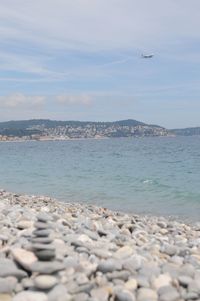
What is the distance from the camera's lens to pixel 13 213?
10.5m

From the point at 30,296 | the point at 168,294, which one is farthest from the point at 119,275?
the point at 30,296

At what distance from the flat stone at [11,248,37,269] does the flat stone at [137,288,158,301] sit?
1.35m

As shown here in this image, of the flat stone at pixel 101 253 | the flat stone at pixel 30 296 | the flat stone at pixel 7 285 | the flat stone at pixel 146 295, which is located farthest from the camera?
the flat stone at pixel 101 253

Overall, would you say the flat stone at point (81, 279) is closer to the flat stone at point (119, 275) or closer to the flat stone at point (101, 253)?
the flat stone at point (119, 275)

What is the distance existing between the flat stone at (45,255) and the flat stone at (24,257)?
0.20 ft

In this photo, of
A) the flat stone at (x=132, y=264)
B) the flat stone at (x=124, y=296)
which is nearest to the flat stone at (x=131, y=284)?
the flat stone at (x=124, y=296)

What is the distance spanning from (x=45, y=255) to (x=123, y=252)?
1.57 m

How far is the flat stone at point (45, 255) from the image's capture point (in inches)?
260

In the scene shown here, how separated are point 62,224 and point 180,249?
7.58ft

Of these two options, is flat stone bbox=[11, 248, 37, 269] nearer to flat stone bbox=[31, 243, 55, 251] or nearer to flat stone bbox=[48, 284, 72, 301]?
flat stone bbox=[31, 243, 55, 251]

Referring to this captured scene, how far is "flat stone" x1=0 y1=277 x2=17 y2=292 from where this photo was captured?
5953 mm

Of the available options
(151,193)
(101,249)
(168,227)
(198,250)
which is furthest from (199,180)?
(101,249)

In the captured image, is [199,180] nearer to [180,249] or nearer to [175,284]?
[180,249]

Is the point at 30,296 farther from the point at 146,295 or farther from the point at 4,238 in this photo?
the point at 4,238
